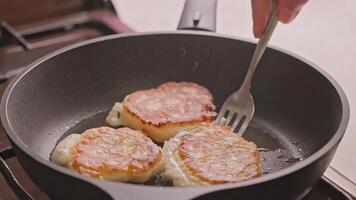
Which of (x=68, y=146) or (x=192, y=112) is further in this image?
(x=192, y=112)

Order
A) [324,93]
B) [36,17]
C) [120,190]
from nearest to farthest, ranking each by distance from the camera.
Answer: [120,190], [324,93], [36,17]

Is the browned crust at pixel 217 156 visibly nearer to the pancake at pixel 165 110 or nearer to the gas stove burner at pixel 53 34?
the pancake at pixel 165 110

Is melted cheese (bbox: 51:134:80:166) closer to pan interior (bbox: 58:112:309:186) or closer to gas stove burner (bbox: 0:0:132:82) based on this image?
pan interior (bbox: 58:112:309:186)

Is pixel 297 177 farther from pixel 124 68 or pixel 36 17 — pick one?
pixel 36 17

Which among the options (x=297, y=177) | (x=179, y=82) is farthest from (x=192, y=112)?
(x=297, y=177)

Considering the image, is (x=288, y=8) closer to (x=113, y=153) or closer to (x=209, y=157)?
(x=209, y=157)

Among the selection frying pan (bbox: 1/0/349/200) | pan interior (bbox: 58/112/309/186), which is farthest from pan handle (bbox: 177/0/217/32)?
pan interior (bbox: 58/112/309/186)

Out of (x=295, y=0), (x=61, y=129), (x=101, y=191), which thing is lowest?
(x=61, y=129)

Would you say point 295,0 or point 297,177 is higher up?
point 295,0
